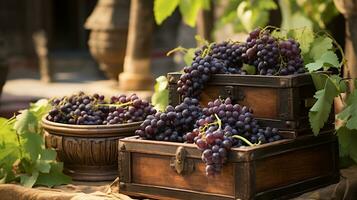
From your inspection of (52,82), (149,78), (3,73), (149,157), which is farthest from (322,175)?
(52,82)

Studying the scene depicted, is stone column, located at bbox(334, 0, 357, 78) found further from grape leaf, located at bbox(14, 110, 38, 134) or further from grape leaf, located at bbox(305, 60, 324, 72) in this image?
grape leaf, located at bbox(14, 110, 38, 134)

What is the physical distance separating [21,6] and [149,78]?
8.07 metres

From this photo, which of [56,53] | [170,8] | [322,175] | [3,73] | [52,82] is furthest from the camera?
[56,53]

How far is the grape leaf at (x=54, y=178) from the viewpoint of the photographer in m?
2.35

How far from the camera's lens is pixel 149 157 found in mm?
2117

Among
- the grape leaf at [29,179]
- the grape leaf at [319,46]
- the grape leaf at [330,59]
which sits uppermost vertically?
the grape leaf at [319,46]

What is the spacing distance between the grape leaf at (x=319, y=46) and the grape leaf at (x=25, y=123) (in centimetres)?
83

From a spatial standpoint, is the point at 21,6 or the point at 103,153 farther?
the point at 21,6

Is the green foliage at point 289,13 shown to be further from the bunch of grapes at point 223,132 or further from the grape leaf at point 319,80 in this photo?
the bunch of grapes at point 223,132

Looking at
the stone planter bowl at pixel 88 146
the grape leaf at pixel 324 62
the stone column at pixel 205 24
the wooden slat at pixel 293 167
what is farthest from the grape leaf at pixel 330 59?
the stone column at pixel 205 24

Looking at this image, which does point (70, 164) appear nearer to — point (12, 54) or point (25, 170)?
point (25, 170)

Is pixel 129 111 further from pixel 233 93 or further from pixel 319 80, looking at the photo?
pixel 319 80

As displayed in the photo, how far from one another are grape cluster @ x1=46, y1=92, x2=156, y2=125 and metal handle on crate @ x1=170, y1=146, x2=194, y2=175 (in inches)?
15.4

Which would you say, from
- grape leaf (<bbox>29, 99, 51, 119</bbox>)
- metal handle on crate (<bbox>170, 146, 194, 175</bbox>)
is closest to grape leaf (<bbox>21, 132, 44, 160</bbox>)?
grape leaf (<bbox>29, 99, 51, 119</bbox>)
